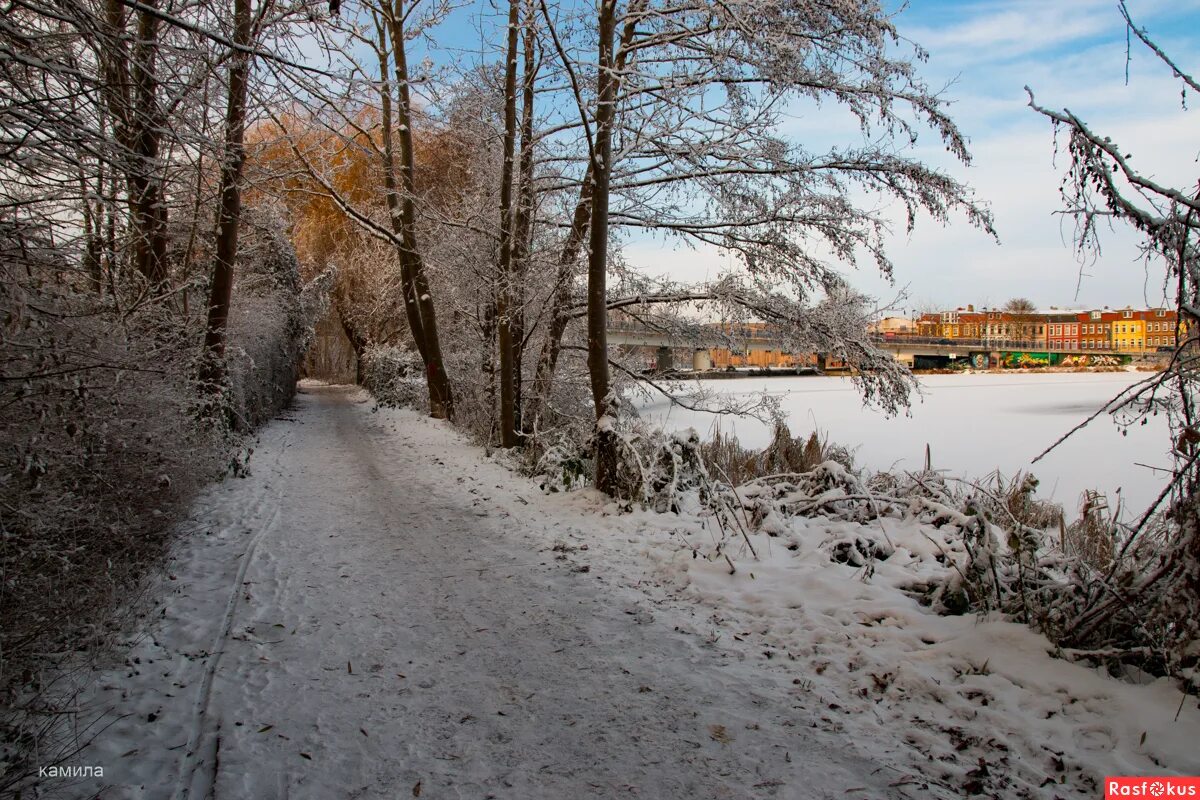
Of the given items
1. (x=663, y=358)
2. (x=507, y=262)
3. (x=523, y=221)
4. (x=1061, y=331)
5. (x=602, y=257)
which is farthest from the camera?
(x=1061, y=331)

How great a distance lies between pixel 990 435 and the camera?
14609 mm

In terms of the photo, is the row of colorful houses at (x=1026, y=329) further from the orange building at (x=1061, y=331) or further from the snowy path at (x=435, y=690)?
the snowy path at (x=435, y=690)

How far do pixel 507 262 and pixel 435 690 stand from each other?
8630 mm

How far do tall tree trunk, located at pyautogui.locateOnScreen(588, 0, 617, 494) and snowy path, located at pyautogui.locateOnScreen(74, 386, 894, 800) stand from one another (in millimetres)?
1727

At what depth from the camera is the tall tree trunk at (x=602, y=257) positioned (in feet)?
25.4

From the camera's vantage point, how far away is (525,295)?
36.2ft

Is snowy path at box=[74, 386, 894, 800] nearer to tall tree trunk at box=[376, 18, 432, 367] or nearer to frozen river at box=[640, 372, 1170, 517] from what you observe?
frozen river at box=[640, 372, 1170, 517]

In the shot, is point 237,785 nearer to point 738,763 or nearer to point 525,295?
point 738,763

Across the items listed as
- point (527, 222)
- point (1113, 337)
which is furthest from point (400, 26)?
point (1113, 337)

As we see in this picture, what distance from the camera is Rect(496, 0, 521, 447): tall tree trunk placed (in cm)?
1043

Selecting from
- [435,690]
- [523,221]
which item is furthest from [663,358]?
[435,690]

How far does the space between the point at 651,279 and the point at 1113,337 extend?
56.7 feet

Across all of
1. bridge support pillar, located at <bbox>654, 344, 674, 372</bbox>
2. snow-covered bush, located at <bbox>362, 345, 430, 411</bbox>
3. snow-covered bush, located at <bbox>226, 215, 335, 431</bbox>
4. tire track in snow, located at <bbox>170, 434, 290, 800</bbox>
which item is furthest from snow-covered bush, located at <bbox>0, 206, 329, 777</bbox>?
snow-covered bush, located at <bbox>362, 345, 430, 411</bbox>

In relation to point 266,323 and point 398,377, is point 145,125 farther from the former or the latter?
point 398,377
